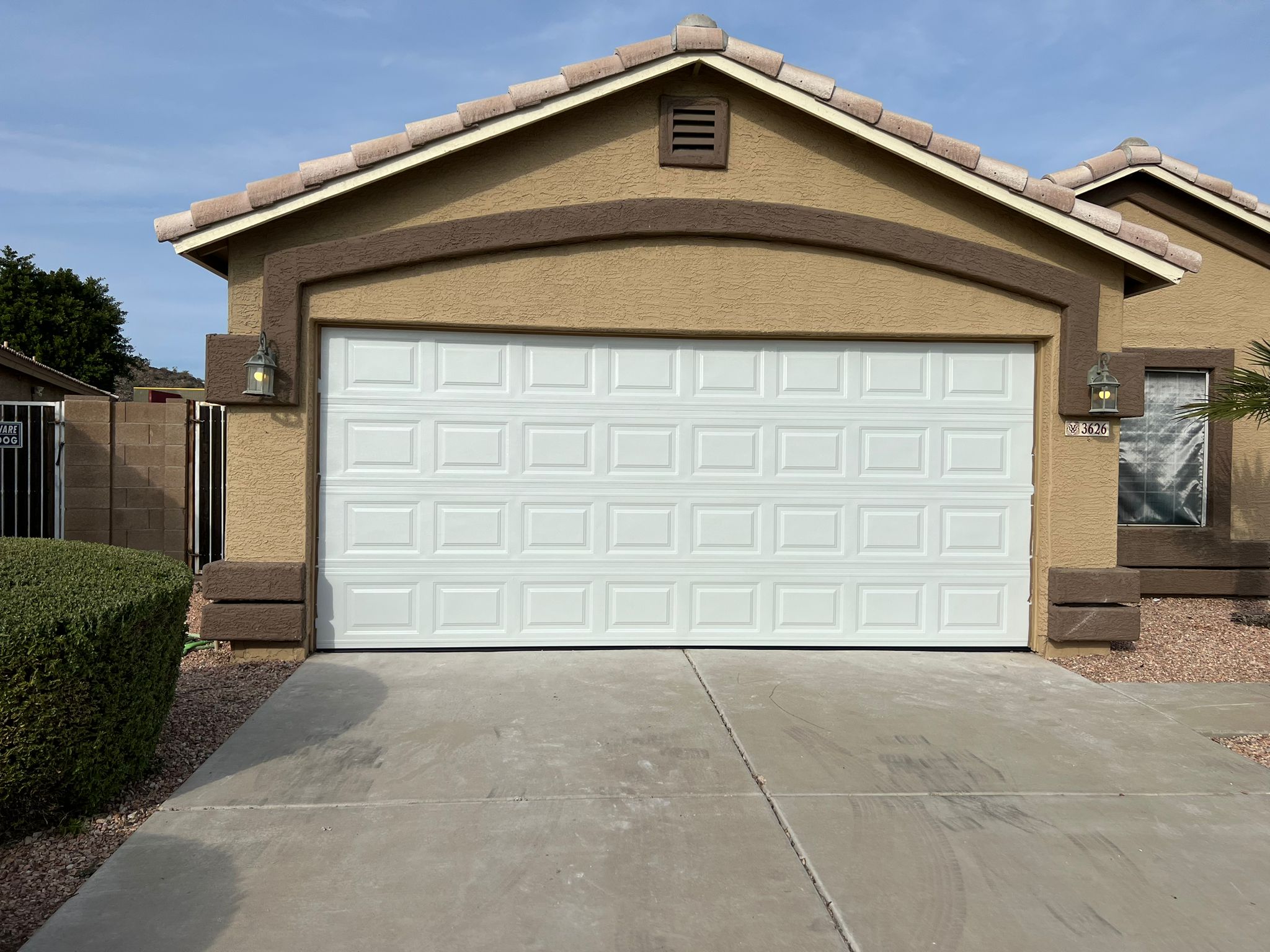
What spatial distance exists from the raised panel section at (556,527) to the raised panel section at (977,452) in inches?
114

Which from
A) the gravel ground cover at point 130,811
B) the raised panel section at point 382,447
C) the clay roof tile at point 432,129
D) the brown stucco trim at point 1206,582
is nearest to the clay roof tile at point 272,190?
the clay roof tile at point 432,129

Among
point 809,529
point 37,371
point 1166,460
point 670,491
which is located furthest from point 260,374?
point 37,371

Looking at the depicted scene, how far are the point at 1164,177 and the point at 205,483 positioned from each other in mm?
10764

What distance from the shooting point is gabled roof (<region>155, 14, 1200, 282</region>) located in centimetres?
644

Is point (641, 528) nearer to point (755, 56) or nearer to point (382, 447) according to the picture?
point (382, 447)

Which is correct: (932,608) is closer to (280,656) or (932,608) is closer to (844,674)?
(844,674)

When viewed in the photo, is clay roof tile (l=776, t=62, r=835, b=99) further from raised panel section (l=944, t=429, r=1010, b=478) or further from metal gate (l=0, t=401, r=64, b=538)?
metal gate (l=0, t=401, r=64, b=538)

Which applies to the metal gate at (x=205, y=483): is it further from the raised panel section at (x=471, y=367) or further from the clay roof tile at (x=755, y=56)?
the clay roof tile at (x=755, y=56)

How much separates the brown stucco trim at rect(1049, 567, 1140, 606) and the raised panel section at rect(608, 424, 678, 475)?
10.2 ft

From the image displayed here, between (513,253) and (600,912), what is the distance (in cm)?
490

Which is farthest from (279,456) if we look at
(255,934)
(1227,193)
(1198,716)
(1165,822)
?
(1227,193)

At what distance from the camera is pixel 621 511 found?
7.04m

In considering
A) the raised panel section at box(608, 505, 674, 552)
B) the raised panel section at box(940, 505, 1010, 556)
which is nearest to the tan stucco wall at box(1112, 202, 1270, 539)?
the raised panel section at box(940, 505, 1010, 556)

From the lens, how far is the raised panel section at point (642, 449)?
7.02m
